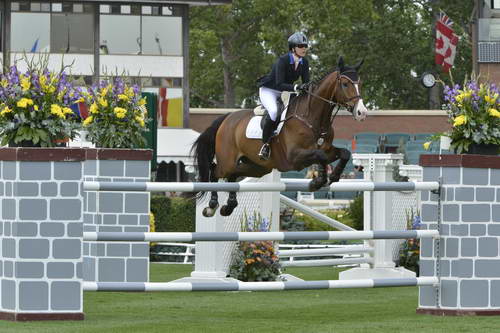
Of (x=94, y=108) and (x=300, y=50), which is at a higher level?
(x=300, y=50)

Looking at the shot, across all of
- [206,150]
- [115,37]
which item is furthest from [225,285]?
[115,37]

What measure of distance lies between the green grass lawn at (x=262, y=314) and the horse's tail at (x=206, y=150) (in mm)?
1245

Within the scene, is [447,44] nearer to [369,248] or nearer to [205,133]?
[369,248]

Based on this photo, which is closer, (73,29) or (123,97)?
(123,97)

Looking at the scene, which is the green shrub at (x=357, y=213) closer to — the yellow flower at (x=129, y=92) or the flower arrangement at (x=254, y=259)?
the flower arrangement at (x=254, y=259)

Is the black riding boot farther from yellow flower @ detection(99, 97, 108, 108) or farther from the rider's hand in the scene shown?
yellow flower @ detection(99, 97, 108, 108)

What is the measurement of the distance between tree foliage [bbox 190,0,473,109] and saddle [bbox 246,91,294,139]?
39.3m

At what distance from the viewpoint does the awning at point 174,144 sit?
135ft

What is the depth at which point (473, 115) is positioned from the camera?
10.8 metres

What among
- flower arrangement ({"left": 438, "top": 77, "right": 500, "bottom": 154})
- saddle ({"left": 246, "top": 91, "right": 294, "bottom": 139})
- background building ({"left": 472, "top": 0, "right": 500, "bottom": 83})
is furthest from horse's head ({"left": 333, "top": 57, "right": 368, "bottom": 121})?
background building ({"left": 472, "top": 0, "right": 500, "bottom": 83})

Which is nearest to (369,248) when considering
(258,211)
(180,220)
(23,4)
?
(258,211)

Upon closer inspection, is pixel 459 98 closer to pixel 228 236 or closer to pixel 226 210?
pixel 228 236

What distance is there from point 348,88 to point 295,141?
2.41 ft

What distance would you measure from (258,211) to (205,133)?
1.56m
